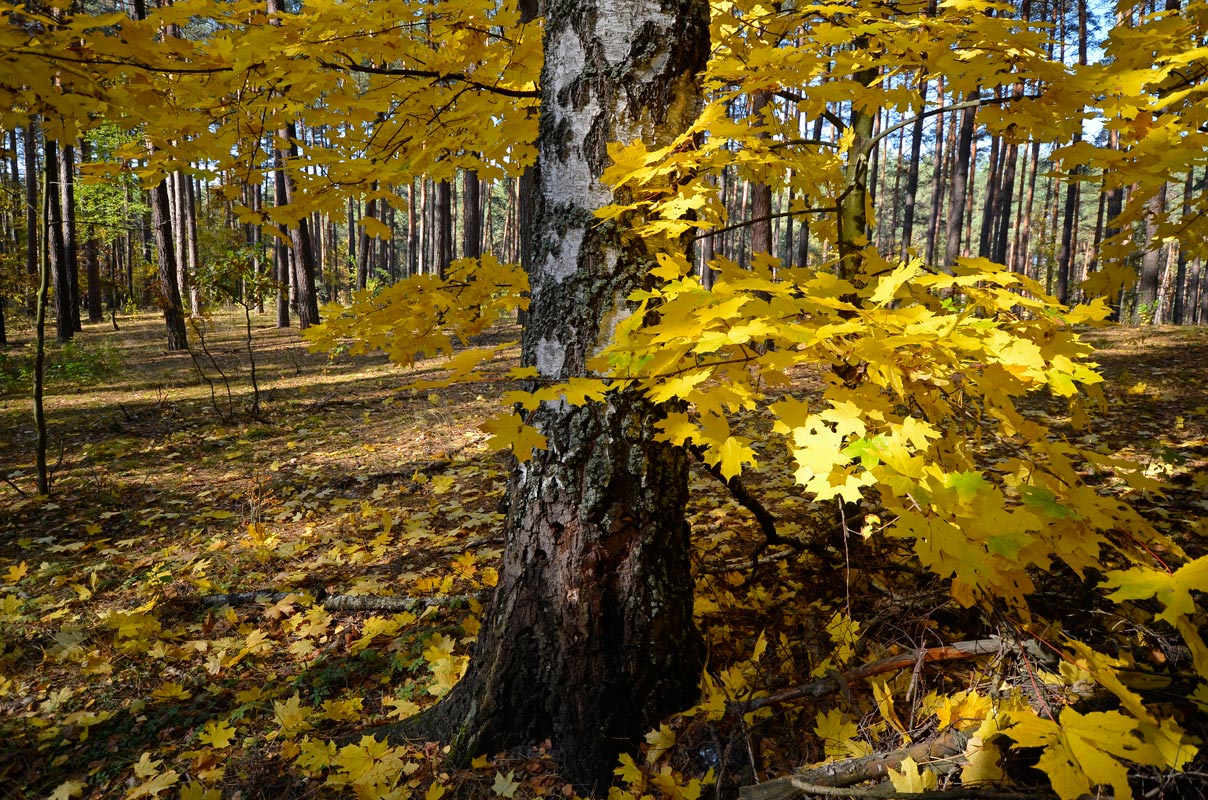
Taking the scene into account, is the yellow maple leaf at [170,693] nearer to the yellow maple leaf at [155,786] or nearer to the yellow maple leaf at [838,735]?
the yellow maple leaf at [155,786]

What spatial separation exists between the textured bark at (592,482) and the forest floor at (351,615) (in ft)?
0.50

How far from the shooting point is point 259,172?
2.38 meters

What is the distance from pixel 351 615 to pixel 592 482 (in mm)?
1993

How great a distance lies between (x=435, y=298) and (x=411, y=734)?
5.20 ft

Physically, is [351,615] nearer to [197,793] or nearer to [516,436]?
[197,793]

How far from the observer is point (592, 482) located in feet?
5.99

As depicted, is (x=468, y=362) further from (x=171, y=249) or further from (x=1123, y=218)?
(x=171, y=249)

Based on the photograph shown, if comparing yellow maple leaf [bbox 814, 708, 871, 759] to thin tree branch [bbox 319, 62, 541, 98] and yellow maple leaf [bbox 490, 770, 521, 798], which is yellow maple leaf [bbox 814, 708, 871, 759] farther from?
thin tree branch [bbox 319, 62, 541, 98]


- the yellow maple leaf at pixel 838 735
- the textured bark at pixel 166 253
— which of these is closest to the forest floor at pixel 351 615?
the yellow maple leaf at pixel 838 735

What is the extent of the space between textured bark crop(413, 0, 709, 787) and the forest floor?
0.50 feet

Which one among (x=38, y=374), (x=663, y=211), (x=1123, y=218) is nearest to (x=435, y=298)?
(x=663, y=211)

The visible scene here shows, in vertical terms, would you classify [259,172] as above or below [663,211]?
above

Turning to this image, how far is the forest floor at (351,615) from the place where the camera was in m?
1.87

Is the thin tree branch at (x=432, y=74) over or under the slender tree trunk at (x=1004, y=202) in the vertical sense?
under
